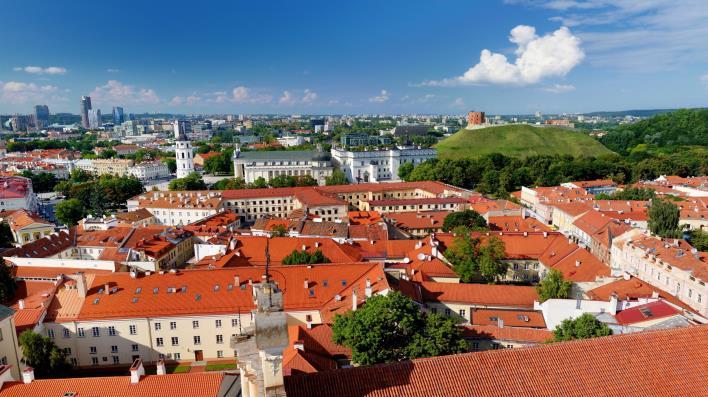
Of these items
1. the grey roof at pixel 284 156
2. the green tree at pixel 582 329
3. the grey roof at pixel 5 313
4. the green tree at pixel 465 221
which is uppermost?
A: the grey roof at pixel 284 156

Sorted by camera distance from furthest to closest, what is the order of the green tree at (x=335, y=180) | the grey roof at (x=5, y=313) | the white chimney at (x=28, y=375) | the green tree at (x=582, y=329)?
1. the green tree at (x=335, y=180)
2. the grey roof at (x=5, y=313)
3. the green tree at (x=582, y=329)
4. the white chimney at (x=28, y=375)

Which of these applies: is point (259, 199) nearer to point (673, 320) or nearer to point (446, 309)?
point (446, 309)

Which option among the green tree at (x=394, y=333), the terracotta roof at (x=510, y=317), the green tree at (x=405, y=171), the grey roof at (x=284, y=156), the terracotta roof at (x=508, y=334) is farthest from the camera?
the grey roof at (x=284, y=156)

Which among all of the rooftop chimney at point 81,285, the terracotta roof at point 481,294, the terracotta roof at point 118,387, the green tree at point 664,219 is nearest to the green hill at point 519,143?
the green tree at point 664,219

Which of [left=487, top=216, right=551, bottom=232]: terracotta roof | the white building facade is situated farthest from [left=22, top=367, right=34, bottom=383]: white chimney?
the white building facade

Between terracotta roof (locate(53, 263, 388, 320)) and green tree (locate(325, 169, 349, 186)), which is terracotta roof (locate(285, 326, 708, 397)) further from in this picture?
green tree (locate(325, 169, 349, 186))

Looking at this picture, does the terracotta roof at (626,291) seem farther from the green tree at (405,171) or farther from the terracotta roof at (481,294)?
the green tree at (405,171)
